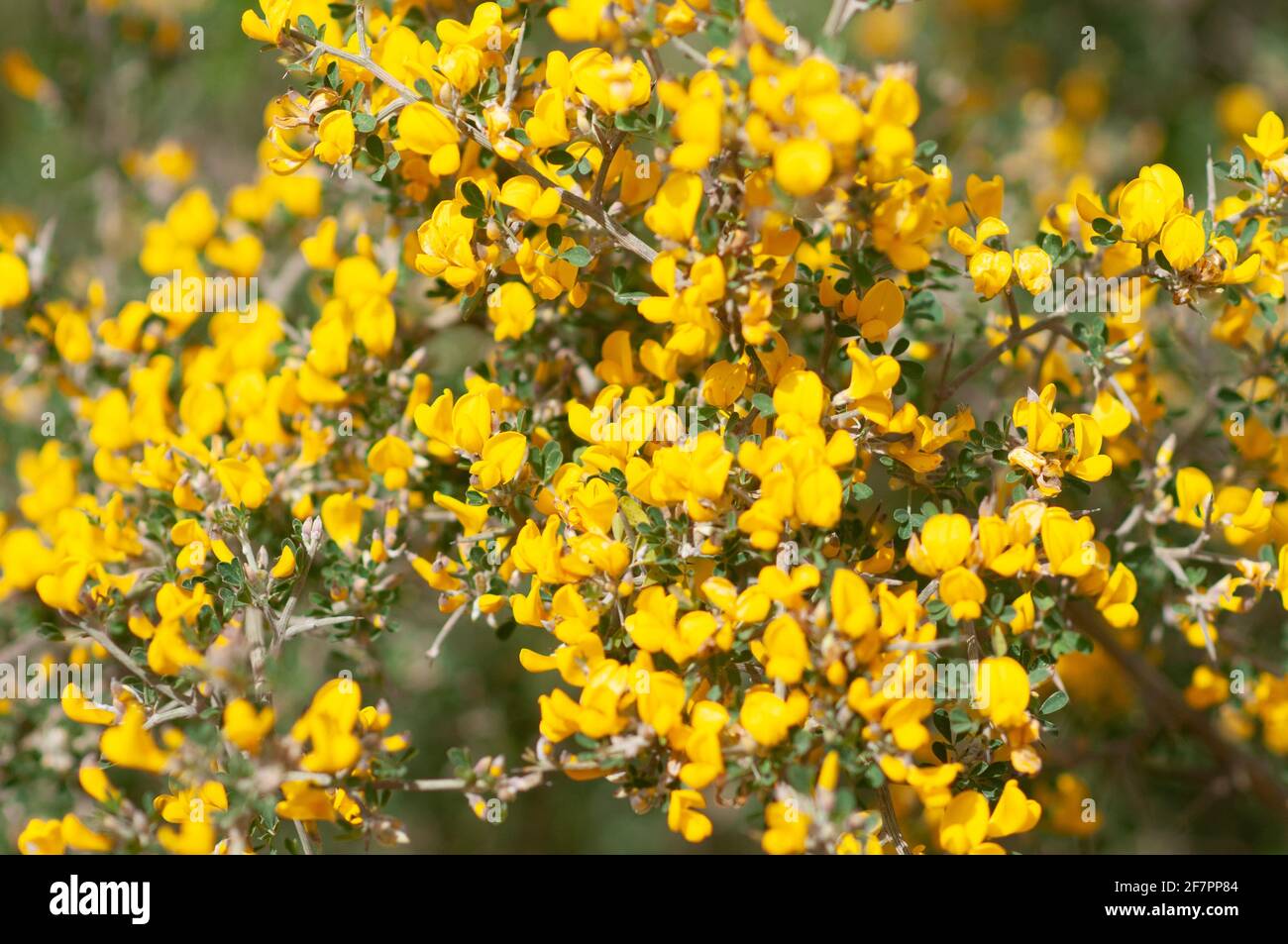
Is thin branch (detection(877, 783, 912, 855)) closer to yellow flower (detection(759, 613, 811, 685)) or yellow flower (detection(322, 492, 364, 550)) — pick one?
yellow flower (detection(759, 613, 811, 685))

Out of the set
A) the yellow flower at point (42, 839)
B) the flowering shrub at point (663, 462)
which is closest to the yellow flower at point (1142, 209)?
the flowering shrub at point (663, 462)

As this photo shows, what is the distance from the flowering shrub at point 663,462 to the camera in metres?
1.59

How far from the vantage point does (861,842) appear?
160cm

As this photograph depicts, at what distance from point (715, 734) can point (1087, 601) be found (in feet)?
3.84

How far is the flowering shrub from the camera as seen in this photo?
1.59 m

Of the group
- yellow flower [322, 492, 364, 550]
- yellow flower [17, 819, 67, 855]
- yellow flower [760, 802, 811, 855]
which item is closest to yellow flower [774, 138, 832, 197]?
yellow flower [760, 802, 811, 855]

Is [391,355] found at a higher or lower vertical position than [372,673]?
higher

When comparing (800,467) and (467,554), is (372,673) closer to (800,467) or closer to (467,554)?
(467,554)

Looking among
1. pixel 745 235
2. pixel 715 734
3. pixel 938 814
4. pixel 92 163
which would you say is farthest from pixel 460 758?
pixel 92 163

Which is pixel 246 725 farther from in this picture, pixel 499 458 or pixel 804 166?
pixel 804 166

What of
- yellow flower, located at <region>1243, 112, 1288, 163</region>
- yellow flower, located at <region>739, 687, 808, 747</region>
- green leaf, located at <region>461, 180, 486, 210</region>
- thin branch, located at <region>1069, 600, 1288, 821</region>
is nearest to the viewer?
yellow flower, located at <region>739, 687, 808, 747</region>

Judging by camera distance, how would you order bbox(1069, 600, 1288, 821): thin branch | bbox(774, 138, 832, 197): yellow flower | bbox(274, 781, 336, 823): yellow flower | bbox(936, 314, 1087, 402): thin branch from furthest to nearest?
bbox(1069, 600, 1288, 821): thin branch
bbox(936, 314, 1087, 402): thin branch
bbox(274, 781, 336, 823): yellow flower
bbox(774, 138, 832, 197): yellow flower

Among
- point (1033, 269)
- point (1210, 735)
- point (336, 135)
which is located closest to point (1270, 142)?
point (1033, 269)

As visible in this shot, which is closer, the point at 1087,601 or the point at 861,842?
the point at 861,842
